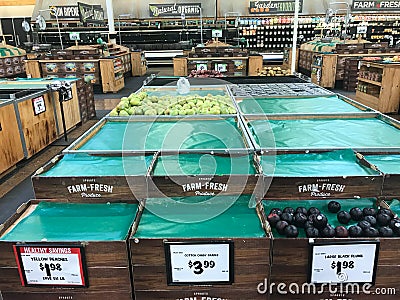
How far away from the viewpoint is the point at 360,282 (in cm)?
176

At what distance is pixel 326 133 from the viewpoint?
2.87 metres

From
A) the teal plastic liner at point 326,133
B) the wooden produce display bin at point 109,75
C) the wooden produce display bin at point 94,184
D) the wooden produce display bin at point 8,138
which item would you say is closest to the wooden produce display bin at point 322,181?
the teal plastic liner at point 326,133

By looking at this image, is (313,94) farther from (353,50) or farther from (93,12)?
(93,12)

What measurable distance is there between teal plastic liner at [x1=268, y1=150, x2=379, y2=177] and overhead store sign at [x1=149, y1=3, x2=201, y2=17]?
62.5 ft

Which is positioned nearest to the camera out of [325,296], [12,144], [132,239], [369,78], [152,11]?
[132,239]

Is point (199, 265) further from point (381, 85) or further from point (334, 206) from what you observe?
point (381, 85)

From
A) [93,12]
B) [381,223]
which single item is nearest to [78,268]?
[381,223]

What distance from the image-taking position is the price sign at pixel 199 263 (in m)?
1.68

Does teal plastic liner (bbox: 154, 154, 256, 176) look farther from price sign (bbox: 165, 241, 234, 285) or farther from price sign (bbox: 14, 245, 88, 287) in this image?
price sign (bbox: 14, 245, 88, 287)

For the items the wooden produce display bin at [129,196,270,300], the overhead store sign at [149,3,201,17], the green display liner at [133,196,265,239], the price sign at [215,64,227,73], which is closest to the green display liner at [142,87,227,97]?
the green display liner at [133,196,265,239]

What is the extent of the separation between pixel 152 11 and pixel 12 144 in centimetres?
1719

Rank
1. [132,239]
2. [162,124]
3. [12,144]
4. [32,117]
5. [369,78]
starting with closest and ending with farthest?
[132,239] < [162,124] < [12,144] < [32,117] < [369,78]

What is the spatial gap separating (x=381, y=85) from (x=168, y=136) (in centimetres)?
649

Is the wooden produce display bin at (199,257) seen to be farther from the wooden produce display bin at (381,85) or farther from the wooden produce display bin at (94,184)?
the wooden produce display bin at (381,85)
